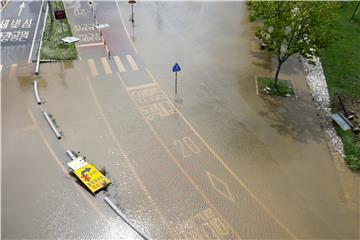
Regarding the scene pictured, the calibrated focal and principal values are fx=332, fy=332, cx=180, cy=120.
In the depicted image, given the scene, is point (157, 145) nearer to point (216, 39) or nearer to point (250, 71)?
point (250, 71)

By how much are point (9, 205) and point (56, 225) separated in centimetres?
230

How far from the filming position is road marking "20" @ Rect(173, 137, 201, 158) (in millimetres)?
16188

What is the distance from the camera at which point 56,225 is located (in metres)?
12.8

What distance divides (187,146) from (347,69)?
14.2 metres

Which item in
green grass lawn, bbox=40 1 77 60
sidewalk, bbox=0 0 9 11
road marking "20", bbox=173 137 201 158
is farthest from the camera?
sidewalk, bbox=0 0 9 11

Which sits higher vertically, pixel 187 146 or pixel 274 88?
pixel 274 88

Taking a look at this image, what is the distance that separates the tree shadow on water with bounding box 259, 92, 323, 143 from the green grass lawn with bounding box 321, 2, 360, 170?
150 cm

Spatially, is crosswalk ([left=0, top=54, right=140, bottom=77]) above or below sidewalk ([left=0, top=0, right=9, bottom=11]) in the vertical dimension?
below

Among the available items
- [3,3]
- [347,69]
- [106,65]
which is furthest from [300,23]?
[3,3]

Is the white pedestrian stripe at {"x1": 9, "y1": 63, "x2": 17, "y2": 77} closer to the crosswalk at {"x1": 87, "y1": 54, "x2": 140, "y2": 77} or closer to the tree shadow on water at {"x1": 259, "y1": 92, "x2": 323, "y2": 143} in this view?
the crosswalk at {"x1": 87, "y1": 54, "x2": 140, "y2": 77}

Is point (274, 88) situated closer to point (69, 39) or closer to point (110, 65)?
point (110, 65)

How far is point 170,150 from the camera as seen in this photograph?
1631cm

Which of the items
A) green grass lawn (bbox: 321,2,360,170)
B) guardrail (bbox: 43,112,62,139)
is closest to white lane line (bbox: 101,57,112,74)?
guardrail (bbox: 43,112,62,139)

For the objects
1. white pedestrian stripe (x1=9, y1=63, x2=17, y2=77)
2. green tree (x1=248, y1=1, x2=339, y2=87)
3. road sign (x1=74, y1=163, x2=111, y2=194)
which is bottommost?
road sign (x1=74, y1=163, x2=111, y2=194)
